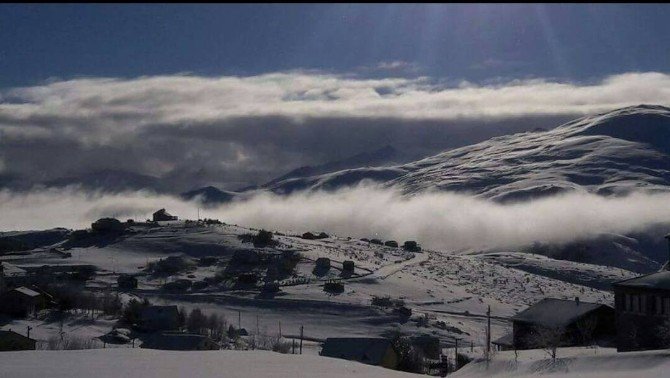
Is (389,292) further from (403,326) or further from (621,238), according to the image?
(621,238)

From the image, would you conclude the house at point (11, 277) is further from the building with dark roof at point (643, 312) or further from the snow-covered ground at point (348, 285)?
the building with dark roof at point (643, 312)

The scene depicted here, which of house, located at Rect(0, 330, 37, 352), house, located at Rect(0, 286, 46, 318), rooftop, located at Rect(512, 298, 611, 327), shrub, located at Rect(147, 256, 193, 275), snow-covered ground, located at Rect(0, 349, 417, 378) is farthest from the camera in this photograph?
shrub, located at Rect(147, 256, 193, 275)

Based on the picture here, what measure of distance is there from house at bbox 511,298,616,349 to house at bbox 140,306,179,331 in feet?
72.6

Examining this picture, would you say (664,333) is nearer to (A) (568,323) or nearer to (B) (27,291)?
(A) (568,323)

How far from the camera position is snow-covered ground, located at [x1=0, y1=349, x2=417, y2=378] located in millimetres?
26812

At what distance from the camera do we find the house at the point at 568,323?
169 feet

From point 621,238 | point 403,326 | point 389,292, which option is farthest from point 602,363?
point 621,238

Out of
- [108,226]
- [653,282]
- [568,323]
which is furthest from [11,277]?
[653,282]

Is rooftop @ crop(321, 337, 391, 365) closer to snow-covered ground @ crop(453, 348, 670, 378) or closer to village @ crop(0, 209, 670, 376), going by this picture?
village @ crop(0, 209, 670, 376)

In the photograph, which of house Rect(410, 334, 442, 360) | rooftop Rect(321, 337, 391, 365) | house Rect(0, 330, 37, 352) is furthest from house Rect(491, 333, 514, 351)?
house Rect(0, 330, 37, 352)

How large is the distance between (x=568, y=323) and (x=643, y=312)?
7.53 metres

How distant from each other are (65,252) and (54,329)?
41.4 metres

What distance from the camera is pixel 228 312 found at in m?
73.0

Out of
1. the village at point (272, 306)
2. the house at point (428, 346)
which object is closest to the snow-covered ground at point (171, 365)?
the village at point (272, 306)
